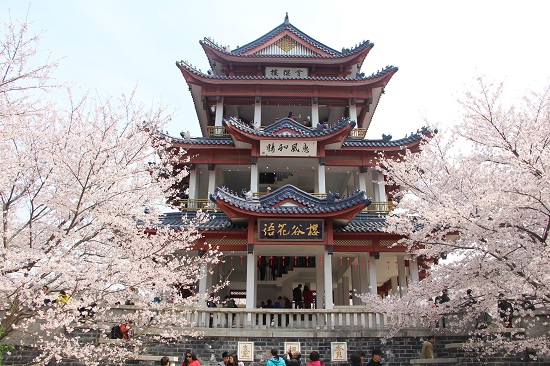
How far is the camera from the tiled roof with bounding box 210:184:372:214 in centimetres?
1872

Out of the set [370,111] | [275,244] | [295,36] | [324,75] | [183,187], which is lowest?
[275,244]

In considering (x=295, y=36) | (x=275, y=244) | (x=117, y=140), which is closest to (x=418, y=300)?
(x=275, y=244)

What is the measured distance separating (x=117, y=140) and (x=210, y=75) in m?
13.9

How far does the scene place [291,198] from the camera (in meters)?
19.6

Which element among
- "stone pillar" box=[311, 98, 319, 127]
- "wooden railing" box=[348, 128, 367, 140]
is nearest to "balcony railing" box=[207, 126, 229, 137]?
"stone pillar" box=[311, 98, 319, 127]

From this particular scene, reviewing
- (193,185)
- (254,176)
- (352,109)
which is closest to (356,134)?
(352,109)

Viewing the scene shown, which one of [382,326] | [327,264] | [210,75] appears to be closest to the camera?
[382,326]

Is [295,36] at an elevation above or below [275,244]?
above

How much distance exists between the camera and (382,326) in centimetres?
1656

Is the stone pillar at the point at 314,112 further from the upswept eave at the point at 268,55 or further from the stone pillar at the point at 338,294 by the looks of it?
the stone pillar at the point at 338,294

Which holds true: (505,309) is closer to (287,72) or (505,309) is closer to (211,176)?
(211,176)

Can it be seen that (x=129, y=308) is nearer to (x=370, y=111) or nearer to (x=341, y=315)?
(x=341, y=315)

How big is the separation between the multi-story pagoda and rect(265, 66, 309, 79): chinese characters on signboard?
0.19 feet

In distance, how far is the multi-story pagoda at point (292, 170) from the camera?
19.5m
